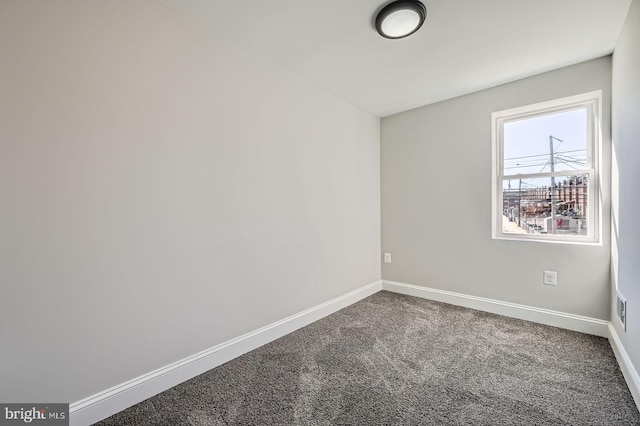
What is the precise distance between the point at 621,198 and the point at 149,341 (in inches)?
123

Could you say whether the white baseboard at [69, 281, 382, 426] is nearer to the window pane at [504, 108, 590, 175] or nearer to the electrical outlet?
the electrical outlet

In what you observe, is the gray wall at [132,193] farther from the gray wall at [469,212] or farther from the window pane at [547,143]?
the window pane at [547,143]

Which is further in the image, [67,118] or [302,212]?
[302,212]

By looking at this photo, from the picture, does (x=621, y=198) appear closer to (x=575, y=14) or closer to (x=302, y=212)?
(x=575, y=14)

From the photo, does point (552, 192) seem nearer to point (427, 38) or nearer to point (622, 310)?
point (622, 310)

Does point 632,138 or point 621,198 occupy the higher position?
point 632,138

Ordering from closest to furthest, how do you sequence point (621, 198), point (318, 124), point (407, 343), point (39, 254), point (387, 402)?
point (39, 254)
point (387, 402)
point (621, 198)
point (407, 343)
point (318, 124)

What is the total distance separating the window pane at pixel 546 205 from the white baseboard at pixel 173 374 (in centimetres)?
218

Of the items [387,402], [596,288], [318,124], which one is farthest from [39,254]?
[596,288]

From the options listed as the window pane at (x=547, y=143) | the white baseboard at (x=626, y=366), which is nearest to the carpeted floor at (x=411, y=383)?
the white baseboard at (x=626, y=366)

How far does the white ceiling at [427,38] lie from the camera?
1673 millimetres

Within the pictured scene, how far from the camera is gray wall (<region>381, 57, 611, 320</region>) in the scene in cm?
230

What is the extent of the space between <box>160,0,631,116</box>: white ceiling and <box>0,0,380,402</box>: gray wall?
0.22 meters

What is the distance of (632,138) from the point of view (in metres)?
1.62
